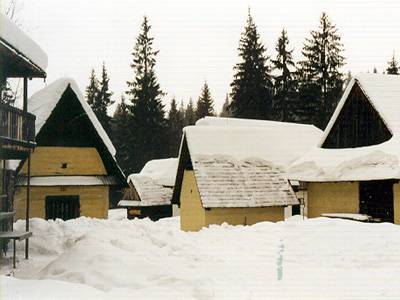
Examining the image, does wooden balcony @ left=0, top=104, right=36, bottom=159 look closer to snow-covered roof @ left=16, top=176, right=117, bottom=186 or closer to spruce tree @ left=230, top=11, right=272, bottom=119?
snow-covered roof @ left=16, top=176, right=117, bottom=186

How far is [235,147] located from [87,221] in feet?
29.1

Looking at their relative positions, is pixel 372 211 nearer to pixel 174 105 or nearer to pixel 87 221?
pixel 87 221

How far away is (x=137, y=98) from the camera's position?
54531 mm

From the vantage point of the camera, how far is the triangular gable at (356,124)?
20917 mm

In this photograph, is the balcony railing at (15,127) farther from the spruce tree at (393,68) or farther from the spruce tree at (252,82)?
the spruce tree at (393,68)

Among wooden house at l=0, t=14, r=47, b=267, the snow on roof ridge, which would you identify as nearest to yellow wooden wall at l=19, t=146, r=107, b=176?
wooden house at l=0, t=14, r=47, b=267

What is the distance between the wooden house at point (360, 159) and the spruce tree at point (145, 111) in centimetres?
3233

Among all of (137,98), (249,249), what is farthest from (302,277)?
(137,98)

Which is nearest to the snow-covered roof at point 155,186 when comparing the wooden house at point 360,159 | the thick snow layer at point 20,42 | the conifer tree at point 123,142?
the conifer tree at point 123,142

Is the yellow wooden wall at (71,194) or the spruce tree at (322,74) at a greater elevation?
the spruce tree at (322,74)

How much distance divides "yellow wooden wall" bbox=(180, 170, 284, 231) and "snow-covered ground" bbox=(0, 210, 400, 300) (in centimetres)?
284

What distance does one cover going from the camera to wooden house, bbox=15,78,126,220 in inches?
891

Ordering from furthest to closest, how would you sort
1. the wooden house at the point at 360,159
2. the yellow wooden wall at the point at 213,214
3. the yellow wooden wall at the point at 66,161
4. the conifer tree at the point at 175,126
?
the conifer tree at the point at 175,126, the yellow wooden wall at the point at 66,161, the yellow wooden wall at the point at 213,214, the wooden house at the point at 360,159

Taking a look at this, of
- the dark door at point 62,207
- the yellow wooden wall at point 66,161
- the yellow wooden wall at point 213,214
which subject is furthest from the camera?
the dark door at point 62,207
